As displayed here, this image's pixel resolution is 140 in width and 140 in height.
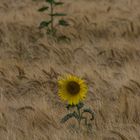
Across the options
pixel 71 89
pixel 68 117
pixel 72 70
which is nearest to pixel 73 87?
pixel 71 89

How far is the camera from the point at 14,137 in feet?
11.1

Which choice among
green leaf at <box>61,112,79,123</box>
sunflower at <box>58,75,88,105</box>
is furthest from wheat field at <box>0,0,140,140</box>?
sunflower at <box>58,75,88,105</box>

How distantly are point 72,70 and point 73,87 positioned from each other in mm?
1304

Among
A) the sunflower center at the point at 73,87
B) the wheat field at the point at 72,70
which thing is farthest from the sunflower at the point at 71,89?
the wheat field at the point at 72,70

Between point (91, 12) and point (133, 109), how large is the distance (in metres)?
3.86

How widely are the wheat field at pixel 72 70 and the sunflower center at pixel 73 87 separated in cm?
21

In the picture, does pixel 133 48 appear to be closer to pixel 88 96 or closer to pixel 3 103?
pixel 88 96

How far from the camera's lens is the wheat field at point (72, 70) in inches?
141

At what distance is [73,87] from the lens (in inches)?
140

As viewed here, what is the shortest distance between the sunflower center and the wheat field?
0.21 meters

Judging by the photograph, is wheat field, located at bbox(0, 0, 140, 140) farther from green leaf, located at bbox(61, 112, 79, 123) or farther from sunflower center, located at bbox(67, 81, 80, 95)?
sunflower center, located at bbox(67, 81, 80, 95)

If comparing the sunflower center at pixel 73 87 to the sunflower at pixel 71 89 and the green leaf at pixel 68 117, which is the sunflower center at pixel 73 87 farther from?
the green leaf at pixel 68 117

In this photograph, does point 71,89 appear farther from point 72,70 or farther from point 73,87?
point 72,70

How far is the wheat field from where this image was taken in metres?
3.57
